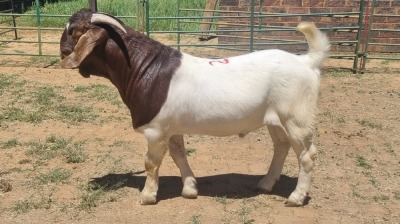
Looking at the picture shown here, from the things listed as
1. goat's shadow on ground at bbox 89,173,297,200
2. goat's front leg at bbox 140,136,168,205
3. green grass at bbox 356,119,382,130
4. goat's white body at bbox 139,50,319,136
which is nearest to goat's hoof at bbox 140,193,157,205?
goat's front leg at bbox 140,136,168,205

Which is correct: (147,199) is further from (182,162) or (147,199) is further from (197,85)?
(197,85)

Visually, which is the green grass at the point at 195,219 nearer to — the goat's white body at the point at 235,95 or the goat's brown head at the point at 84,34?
the goat's white body at the point at 235,95

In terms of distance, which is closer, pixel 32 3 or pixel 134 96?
pixel 134 96

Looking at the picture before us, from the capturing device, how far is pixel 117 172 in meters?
4.87

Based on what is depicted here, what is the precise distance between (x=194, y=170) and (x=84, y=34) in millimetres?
1895

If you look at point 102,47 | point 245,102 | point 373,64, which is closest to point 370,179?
point 245,102

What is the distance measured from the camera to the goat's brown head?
150 inches

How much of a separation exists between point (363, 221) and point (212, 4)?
9.86 m

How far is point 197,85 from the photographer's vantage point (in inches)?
151

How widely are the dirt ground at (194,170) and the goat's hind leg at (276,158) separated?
0.10m

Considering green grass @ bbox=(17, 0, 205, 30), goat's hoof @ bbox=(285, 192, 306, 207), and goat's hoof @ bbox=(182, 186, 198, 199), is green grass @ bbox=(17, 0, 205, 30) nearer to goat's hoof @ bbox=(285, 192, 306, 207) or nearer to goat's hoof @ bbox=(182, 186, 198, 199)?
goat's hoof @ bbox=(182, 186, 198, 199)

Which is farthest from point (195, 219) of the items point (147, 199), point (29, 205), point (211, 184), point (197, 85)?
point (29, 205)

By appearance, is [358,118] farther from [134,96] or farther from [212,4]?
[212,4]

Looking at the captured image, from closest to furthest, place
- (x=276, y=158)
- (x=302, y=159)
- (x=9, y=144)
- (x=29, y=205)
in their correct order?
(x=302, y=159) → (x=29, y=205) → (x=276, y=158) → (x=9, y=144)
